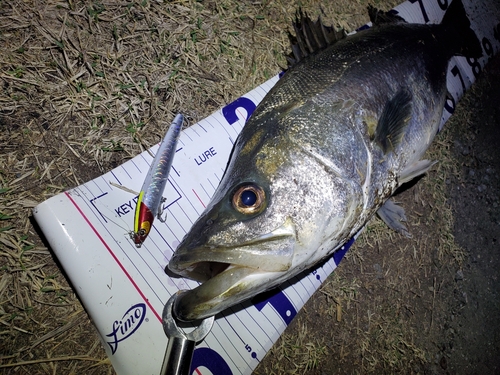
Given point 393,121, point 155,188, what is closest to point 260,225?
point 155,188

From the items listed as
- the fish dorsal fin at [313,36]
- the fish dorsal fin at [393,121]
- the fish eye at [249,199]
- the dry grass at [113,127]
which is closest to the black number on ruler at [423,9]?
the dry grass at [113,127]

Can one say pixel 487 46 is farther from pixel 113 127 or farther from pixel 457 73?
pixel 113 127

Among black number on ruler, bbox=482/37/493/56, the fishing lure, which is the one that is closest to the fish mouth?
the fishing lure

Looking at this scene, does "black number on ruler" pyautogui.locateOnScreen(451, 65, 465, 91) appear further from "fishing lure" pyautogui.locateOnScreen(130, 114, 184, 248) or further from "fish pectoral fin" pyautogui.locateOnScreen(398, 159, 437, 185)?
"fishing lure" pyautogui.locateOnScreen(130, 114, 184, 248)

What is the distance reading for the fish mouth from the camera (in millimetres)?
1234

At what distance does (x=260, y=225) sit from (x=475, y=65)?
12.0 feet

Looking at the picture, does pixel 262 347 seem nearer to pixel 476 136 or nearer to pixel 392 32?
pixel 392 32

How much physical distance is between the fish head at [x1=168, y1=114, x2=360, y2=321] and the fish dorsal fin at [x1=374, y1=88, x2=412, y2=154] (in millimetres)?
457

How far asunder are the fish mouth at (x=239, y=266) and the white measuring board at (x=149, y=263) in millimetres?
546

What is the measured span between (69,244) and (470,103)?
13.1ft

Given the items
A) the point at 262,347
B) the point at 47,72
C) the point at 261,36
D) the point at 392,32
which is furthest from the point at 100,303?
the point at 392,32

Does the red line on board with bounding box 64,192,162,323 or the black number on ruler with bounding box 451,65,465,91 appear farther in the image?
the black number on ruler with bounding box 451,65,465,91

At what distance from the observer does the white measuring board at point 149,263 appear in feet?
5.49

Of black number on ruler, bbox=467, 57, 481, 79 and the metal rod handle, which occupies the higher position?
the metal rod handle
